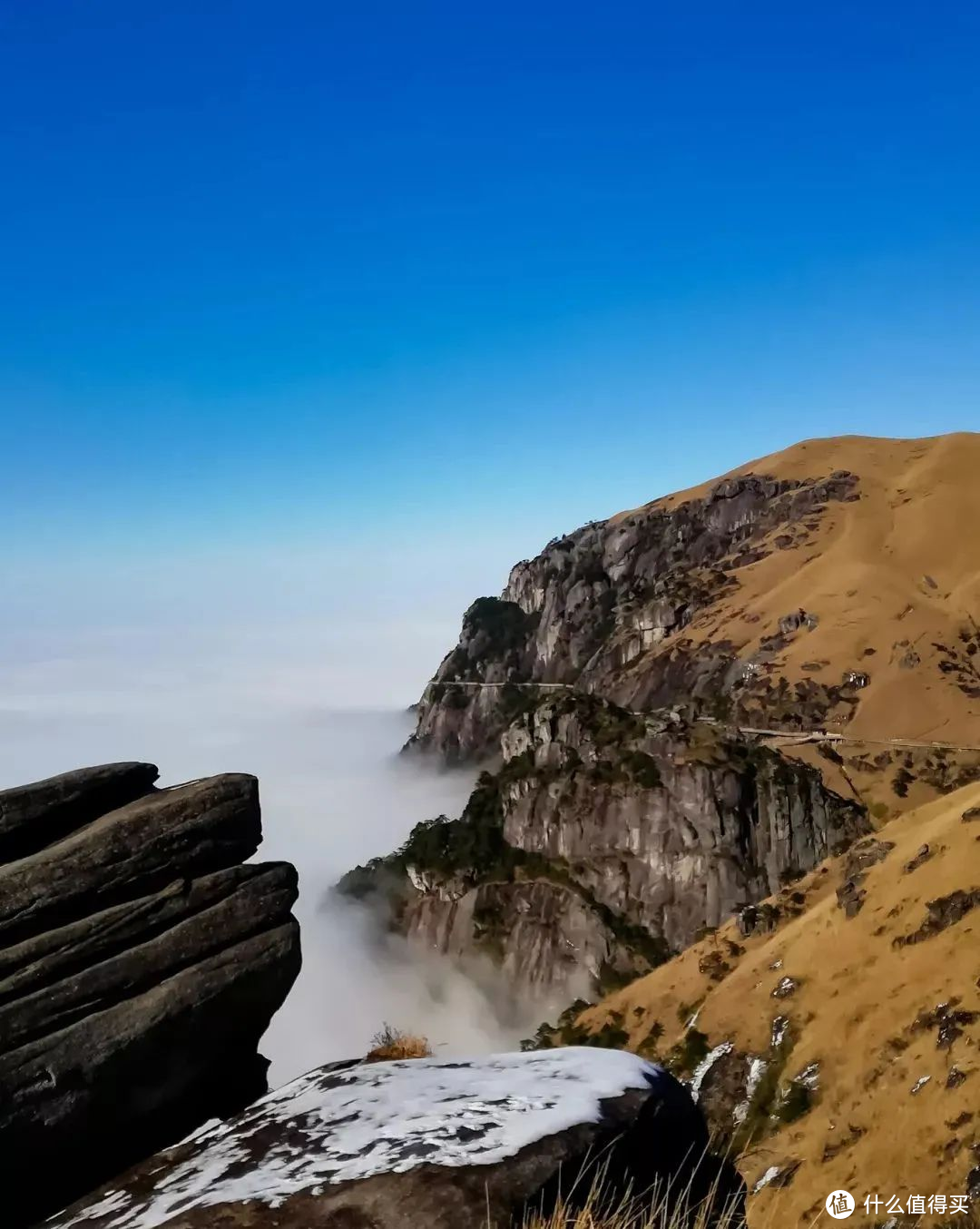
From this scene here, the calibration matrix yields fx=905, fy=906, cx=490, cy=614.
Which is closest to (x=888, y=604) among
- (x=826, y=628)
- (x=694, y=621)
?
(x=826, y=628)

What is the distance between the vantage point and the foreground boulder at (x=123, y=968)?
1378 centimetres

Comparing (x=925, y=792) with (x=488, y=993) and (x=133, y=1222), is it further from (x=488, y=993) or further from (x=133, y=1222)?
(x=133, y=1222)

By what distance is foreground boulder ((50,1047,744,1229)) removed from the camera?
1061 cm

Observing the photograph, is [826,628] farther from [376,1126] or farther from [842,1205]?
[376,1126]

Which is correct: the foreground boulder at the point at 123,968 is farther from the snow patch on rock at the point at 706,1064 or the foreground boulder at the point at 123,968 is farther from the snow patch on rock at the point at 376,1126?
the snow patch on rock at the point at 706,1064

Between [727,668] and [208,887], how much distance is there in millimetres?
126309

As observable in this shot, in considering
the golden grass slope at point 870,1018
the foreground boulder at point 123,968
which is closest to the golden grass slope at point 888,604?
the golden grass slope at point 870,1018

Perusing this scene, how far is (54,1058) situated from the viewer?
13.8m

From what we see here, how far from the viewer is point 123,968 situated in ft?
49.1

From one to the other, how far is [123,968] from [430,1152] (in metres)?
6.52

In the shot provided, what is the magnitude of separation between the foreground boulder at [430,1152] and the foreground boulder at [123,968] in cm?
105

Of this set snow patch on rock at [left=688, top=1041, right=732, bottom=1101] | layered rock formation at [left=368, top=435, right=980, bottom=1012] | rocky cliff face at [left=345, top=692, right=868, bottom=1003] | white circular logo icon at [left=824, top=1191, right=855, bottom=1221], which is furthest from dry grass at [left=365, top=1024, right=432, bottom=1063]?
rocky cliff face at [left=345, top=692, right=868, bottom=1003]

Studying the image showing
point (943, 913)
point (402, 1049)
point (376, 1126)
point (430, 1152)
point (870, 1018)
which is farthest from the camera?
point (943, 913)

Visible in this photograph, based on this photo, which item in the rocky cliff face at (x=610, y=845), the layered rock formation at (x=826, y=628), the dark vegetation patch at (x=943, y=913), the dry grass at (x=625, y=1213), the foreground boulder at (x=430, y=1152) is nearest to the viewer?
the dry grass at (x=625, y=1213)
